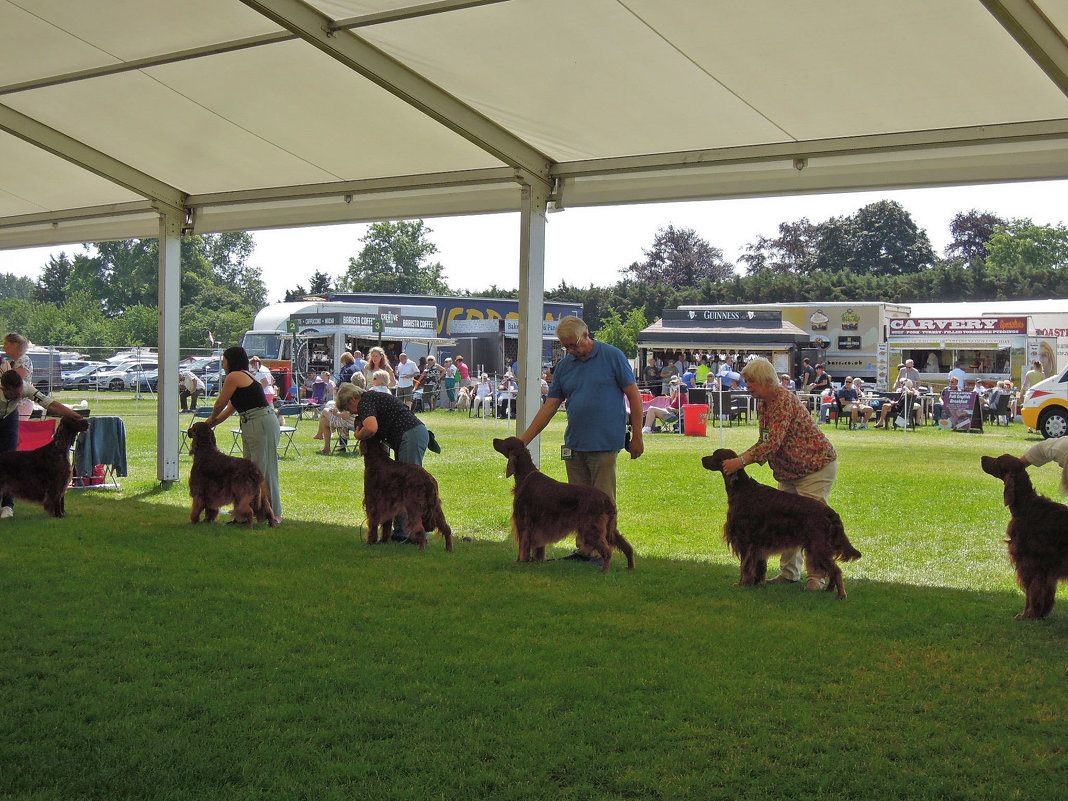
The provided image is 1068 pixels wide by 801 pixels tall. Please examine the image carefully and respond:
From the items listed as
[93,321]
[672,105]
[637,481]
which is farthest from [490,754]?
[93,321]

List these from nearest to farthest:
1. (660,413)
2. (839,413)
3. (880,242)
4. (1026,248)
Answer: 1. (660,413)
2. (839,413)
3. (1026,248)
4. (880,242)

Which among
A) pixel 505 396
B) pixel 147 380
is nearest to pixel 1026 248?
pixel 505 396

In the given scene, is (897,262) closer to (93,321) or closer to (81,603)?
(93,321)

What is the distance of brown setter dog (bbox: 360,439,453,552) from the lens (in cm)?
738

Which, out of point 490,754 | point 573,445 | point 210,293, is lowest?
point 490,754

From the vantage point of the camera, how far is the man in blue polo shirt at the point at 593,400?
22.4 ft

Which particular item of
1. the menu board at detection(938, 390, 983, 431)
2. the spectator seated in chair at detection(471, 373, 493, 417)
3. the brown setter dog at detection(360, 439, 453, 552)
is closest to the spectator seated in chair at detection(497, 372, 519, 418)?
the spectator seated in chair at detection(471, 373, 493, 417)

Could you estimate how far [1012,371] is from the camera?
27.1 metres

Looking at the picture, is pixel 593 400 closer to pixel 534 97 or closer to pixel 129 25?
pixel 534 97

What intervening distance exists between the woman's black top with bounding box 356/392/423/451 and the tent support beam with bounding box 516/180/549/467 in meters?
0.96

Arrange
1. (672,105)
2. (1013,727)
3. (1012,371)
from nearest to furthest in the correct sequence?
(1013,727), (672,105), (1012,371)

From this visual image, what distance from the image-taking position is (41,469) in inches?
333

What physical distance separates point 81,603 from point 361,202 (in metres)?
4.84

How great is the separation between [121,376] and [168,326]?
24.3m
